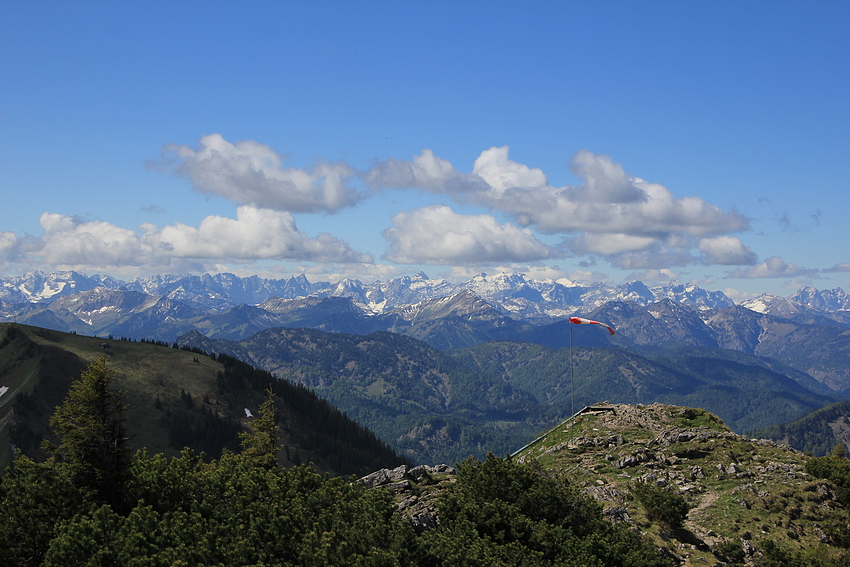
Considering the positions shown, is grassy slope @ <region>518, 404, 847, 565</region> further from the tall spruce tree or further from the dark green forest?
the tall spruce tree

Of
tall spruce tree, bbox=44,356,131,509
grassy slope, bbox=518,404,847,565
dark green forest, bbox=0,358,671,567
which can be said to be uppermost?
tall spruce tree, bbox=44,356,131,509

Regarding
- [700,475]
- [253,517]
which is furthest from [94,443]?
[700,475]

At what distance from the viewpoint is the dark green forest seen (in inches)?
1534

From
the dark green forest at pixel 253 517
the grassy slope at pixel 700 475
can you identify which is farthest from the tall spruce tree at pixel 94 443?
the grassy slope at pixel 700 475

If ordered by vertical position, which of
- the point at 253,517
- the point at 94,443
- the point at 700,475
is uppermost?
the point at 94,443

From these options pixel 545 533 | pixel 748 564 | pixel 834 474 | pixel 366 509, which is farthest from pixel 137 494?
pixel 834 474

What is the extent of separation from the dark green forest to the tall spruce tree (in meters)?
0.10

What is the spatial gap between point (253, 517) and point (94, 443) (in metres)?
17.9

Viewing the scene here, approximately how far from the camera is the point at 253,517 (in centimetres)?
4494

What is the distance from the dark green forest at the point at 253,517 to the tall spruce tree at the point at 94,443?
4.1 inches

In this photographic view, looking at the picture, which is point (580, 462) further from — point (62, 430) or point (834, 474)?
point (62, 430)

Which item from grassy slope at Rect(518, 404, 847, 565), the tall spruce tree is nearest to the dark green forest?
the tall spruce tree

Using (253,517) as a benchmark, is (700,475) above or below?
below

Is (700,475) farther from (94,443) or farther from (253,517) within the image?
(94,443)
